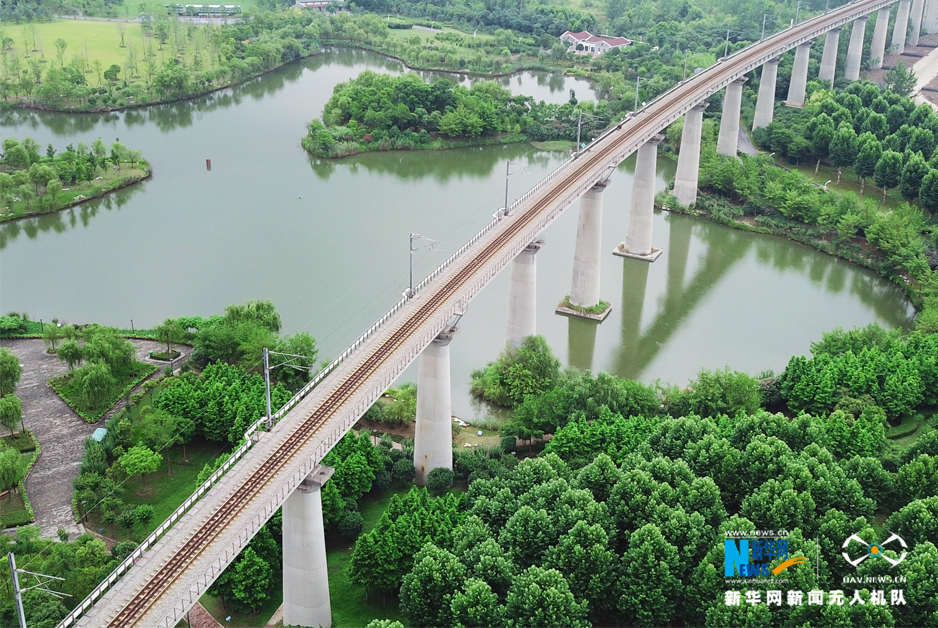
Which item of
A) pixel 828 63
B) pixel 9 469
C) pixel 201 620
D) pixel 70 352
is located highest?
pixel 828 63

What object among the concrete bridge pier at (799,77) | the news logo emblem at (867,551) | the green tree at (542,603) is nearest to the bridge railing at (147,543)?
the green tree at (542,603)

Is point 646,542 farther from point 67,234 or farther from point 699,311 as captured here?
point 67,234

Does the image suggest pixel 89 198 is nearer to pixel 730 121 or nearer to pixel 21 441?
pixel 21 441

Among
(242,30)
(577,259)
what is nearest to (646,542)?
(577,259)

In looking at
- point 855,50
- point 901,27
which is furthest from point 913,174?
point 901,27

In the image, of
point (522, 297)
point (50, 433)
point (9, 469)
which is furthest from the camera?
point (522, 297)

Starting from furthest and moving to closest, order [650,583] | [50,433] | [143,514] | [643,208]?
[643,208] → [50,433] → [143,514] → [650,583]
